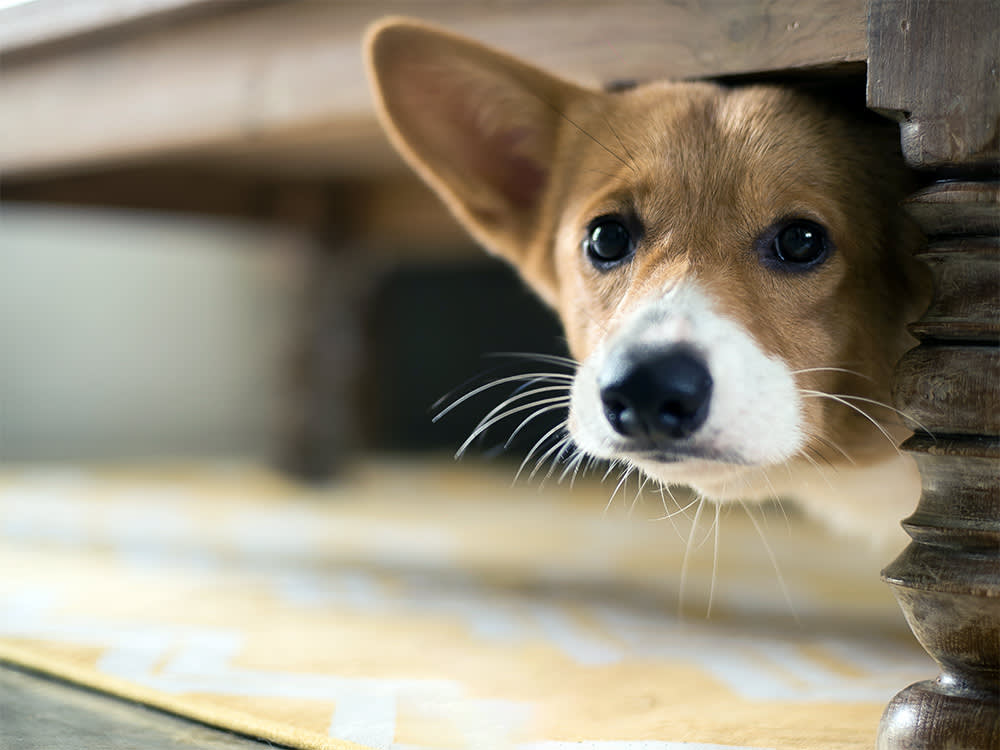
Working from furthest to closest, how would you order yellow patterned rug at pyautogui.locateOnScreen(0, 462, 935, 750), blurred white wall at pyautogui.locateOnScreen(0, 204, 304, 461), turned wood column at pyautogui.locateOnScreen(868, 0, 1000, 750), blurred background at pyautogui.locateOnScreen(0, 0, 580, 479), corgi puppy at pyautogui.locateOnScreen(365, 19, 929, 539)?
blurred white wall at pyautogui.locateOnScreen(0, 204, 304, 461) → blurred background at pyautogui.locateOnScreen(0, 0, 580, 479) → yellow patterned rug at pyautogui.locateOnScreen(0, 462, 935, 750) → corgi puppy at pyautogui.locateOnScreen(365, 19, 929, 539) → turned wood column at pyautogui.locateOnScreen(868, 0, 1000, 750)

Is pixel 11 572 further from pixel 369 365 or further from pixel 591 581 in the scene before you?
pixel 369 365

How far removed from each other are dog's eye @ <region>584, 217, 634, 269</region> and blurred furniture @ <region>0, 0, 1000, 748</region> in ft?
0.60

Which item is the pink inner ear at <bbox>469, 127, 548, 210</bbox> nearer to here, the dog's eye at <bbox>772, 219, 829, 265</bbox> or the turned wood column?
the dog's eye at <bbox>772, 219, 829, 265</bbox>

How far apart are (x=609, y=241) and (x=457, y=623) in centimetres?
62

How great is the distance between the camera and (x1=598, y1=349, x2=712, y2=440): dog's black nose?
90 centimetres

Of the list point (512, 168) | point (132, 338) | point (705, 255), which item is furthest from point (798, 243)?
point (132, 338)

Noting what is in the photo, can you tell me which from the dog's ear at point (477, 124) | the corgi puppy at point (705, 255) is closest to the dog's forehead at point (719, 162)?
the corgi puppy at point (705, 255)

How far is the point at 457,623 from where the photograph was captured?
149 centimetres

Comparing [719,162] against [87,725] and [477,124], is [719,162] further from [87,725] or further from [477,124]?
[87,725]

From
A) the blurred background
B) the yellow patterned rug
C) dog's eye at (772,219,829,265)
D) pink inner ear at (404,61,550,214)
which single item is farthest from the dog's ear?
the yellow patterned rug

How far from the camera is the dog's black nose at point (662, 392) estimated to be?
0.90 metres

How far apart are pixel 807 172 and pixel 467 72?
1.45 feet

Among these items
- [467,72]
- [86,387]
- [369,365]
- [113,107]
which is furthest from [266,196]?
[467,72]

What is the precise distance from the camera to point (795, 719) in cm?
106
